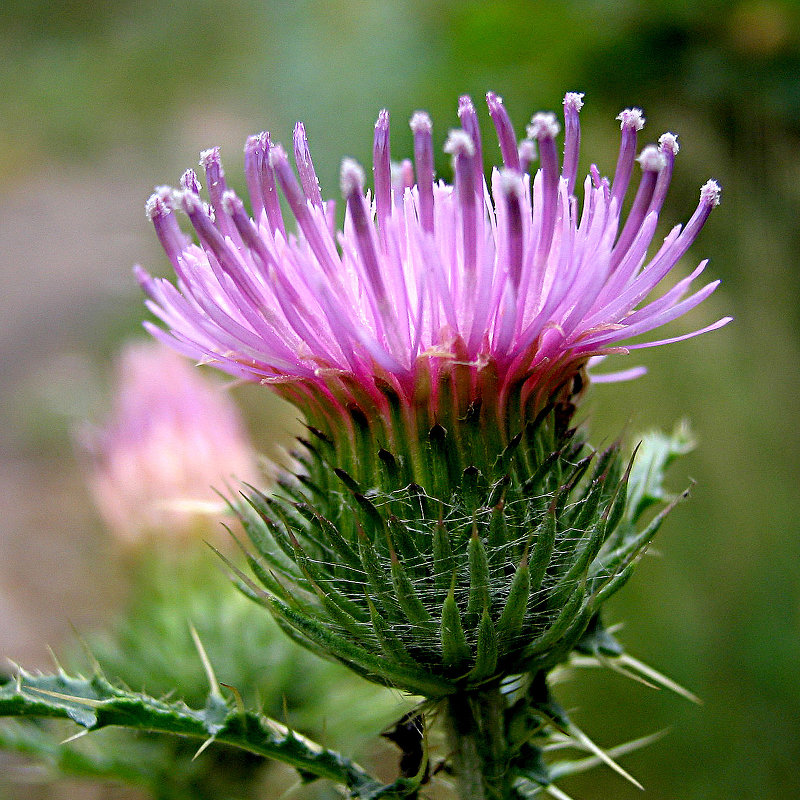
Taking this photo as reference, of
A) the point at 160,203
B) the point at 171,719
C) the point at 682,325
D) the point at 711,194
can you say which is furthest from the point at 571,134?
the point at 682,325

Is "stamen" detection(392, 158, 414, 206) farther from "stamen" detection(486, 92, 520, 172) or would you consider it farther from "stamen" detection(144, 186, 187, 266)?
"stamen" detection(144, 186, 187, 266)

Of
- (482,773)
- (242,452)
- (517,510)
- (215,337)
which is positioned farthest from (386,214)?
(242,452)

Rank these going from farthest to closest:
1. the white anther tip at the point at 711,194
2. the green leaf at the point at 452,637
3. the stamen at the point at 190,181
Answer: the stamen at the point at 190,181 → the white anther tip at the point at 711,194 → the green leaf at the point at 452,637

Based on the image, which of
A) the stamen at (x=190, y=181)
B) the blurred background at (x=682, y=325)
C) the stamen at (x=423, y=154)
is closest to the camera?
the stamen at (x=423, y=154)

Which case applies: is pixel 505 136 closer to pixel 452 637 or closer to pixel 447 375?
pixel 447 375

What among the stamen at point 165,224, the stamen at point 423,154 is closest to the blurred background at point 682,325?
the stamen at point 165,224

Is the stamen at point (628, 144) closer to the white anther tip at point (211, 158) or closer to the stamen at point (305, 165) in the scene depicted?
the stamen at point (305, 165)

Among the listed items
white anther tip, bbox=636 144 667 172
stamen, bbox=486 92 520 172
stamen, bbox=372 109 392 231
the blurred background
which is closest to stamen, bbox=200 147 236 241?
stamen, bbox=372 109 392 231
